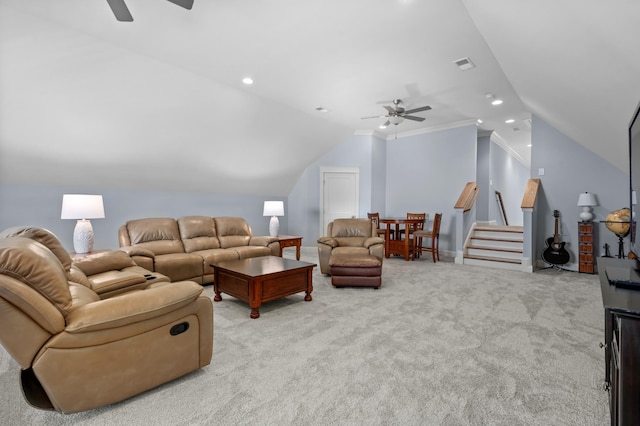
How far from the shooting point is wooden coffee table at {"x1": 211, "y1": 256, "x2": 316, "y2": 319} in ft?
9.70

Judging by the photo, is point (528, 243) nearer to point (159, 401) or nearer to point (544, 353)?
point (544, 353)

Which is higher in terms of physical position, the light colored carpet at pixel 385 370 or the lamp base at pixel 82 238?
the lamp base at pixel 82 238

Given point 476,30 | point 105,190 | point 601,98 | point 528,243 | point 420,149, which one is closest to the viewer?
point 601,98

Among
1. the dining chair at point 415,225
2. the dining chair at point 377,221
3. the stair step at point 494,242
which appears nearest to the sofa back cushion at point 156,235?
the dining chair at point 377,221

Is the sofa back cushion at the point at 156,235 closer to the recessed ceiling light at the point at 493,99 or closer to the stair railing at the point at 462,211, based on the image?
the stair railing at the point at 462,211

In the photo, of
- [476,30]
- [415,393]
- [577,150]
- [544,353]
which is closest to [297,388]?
[415,393]

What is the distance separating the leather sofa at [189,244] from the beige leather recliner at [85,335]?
1.93 m

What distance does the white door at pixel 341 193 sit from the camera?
7.34 metres

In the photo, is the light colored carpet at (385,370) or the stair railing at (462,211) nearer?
the light colored carpet at (385,370)

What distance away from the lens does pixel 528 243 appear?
523 centimetres

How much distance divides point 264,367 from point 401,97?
460cm

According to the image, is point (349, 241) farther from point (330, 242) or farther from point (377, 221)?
point (377, 221)

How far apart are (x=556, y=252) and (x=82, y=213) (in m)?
7.19

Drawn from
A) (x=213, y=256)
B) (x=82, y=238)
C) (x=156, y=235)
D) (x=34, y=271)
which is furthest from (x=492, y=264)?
(x=82, y=238)
